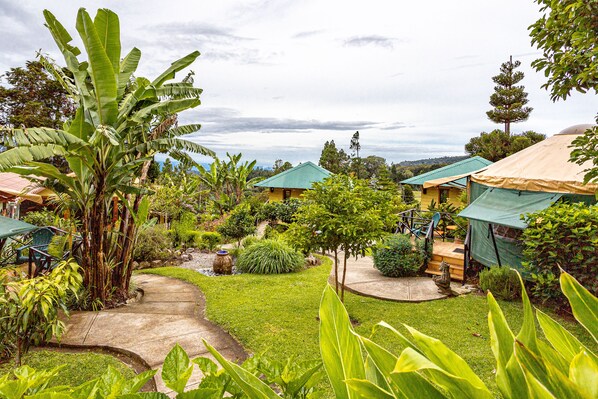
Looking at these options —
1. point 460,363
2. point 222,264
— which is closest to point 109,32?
point 222,264

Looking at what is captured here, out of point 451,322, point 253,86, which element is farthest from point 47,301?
point 253,86

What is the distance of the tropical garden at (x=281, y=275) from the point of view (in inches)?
30.2

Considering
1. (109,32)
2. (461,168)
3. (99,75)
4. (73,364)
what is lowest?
(73,364)

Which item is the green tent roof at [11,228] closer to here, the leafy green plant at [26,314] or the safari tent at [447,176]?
the leafy green plant at [26,314]

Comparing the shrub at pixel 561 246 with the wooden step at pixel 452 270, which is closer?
the shrub at pixel 561 246

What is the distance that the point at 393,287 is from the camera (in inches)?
308

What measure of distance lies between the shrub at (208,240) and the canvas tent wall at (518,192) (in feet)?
28.3

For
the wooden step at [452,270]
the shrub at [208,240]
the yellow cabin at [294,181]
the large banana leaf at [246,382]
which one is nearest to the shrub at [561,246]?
the wooden step at [452,270]

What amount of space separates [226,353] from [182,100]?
4.88 metres

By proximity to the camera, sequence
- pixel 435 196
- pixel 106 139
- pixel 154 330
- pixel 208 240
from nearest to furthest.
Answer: pixel 154 330
pixel 106 139
pixel 208 240
pixel 435 196

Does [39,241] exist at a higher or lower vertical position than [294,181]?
lower

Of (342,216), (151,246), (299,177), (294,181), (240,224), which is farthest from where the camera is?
(299,177)

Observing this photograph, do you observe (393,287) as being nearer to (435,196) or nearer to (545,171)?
(545,171)

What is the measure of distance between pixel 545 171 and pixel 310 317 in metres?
5.92
